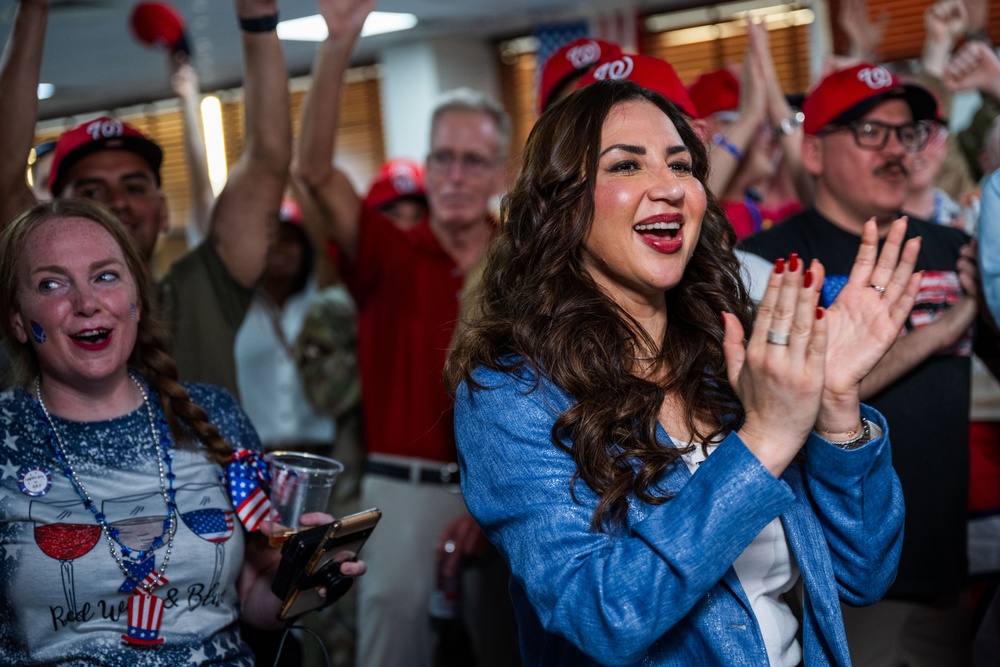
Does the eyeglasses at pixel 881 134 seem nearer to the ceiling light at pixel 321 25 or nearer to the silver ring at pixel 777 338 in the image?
the silver ring at pixel 777 338

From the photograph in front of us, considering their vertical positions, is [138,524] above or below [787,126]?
below

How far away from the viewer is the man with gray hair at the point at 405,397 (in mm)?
2812

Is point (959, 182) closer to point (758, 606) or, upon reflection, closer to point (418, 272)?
point (418, 272)

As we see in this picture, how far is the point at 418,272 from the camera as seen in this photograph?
2.99 m

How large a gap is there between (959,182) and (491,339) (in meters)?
3.43

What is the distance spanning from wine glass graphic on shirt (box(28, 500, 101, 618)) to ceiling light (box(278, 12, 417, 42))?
6046 mm

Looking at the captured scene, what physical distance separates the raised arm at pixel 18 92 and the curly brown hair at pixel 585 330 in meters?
A: 1.29

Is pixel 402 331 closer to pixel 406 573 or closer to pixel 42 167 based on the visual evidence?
pixel 406 573

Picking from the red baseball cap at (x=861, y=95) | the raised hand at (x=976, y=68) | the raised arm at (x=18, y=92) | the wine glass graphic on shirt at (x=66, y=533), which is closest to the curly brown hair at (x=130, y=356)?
the wine glass graphic on shirt at (x=66, y=533)

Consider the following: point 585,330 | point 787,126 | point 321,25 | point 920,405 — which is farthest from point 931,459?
point 321,25

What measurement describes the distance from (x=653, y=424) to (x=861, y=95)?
1489mm

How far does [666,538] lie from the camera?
121 centimetres

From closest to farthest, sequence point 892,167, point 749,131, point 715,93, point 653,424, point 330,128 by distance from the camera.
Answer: point 653,424 < point 892,167 < point 330,128 < point 749,131 < point 715,93

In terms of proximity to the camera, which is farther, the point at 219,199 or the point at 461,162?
the point at 461,162
